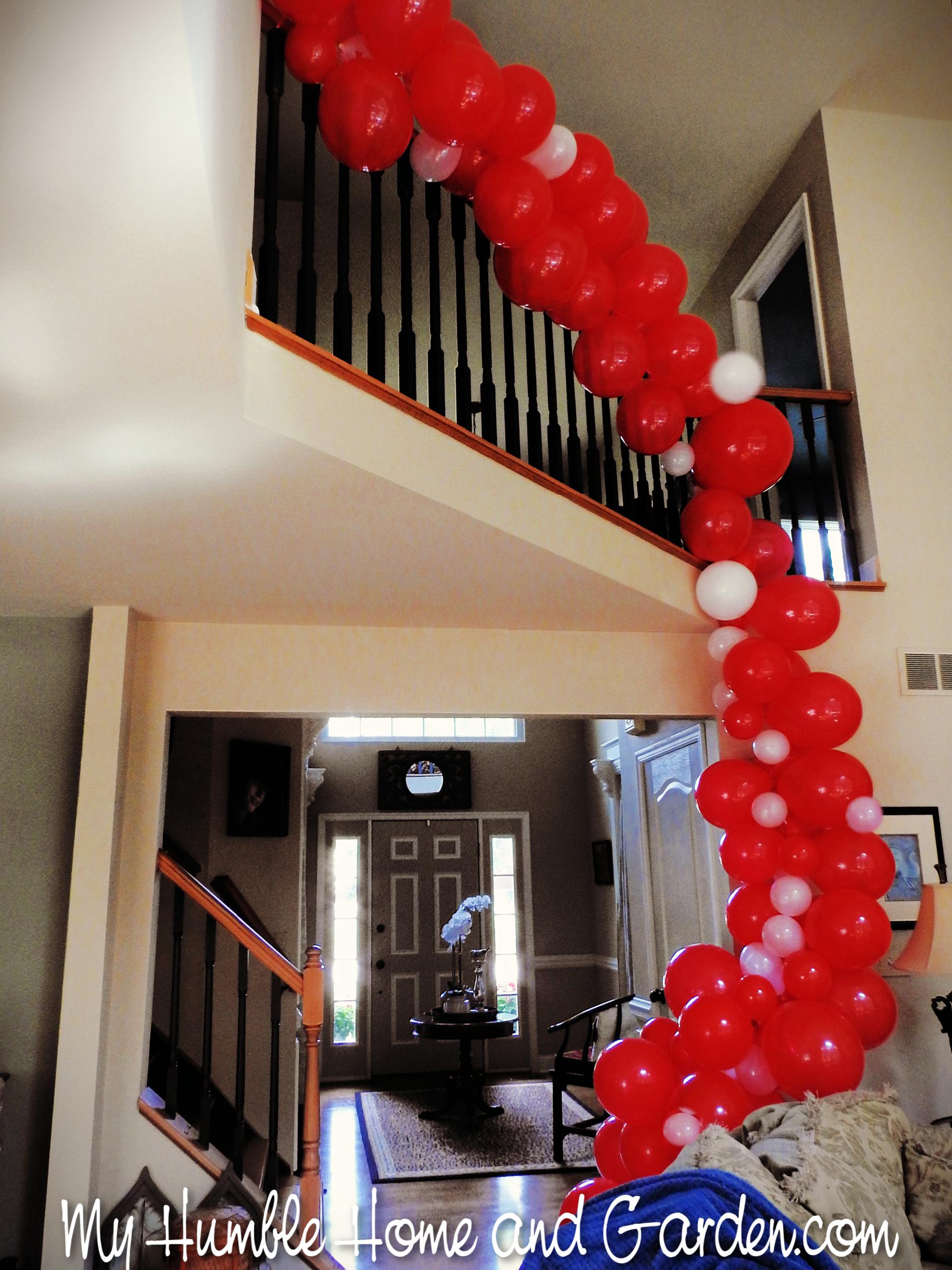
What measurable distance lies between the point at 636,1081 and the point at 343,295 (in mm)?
2691

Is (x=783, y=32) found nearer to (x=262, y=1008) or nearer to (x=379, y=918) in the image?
(x=262, y=1008)

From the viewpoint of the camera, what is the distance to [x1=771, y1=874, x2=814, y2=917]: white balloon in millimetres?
3268

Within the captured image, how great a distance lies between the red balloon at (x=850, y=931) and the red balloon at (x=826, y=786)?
0.84 ft

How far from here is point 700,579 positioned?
12.3 feet

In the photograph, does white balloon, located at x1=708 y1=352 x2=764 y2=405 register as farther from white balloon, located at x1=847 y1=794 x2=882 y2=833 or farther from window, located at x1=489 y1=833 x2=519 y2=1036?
window, located at x1=489 y1=833 x2=519 y2=1036

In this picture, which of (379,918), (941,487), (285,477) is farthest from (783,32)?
(379,918)

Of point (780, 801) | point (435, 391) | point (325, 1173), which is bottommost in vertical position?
point (325, 1173)

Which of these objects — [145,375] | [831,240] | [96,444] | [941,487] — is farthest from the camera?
[831,240]

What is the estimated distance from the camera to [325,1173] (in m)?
5.38

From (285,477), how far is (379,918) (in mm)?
6279

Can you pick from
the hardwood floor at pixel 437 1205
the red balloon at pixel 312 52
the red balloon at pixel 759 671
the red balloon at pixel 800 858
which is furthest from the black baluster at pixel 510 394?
the hardwood floor at pixel 437 1205

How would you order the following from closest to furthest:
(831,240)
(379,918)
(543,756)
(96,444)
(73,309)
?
(73,309), (96,444), (831,240), (379,918), (543,756)

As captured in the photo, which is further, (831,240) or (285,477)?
(831,240)

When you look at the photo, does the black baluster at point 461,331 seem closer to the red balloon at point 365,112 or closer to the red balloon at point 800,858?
the red balloon at point 365,112
